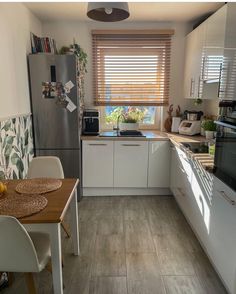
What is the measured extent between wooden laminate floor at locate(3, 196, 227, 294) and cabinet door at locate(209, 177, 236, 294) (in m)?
0.21

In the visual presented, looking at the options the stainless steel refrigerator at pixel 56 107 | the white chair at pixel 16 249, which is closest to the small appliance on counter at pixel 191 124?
the stainless steel refrigerator at pixel 56 107

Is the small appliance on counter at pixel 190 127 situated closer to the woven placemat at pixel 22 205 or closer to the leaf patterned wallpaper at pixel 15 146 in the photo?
the leaf patterned wallpaper at pixel 15 146

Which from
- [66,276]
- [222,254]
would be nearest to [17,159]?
[66,276]

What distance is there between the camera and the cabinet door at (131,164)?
10.6ft

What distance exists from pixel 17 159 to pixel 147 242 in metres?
1.58

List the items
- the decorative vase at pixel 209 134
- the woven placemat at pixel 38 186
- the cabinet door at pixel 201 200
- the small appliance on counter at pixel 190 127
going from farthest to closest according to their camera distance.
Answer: the small appliance on counter at pixel 190 127
the decorative vase at pixel 209 134
the cabinet door at pixel 201 200
the woven placemat at pixel 38 186

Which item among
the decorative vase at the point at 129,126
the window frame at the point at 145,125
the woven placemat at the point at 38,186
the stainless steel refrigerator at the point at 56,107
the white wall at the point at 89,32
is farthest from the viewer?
the window frame at the point at 145,125

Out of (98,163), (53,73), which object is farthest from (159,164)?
(53,73)

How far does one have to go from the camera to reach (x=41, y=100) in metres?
2.96

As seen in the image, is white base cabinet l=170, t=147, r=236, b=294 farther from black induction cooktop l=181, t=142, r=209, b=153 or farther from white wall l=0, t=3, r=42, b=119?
white wall l=0, t=3, r=42, b=119

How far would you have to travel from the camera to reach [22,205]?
1498 mm

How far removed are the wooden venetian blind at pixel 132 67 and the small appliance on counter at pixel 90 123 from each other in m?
0.33

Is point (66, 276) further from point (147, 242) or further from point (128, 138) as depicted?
point (128, 138)

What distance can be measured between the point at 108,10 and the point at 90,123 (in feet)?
5.99
